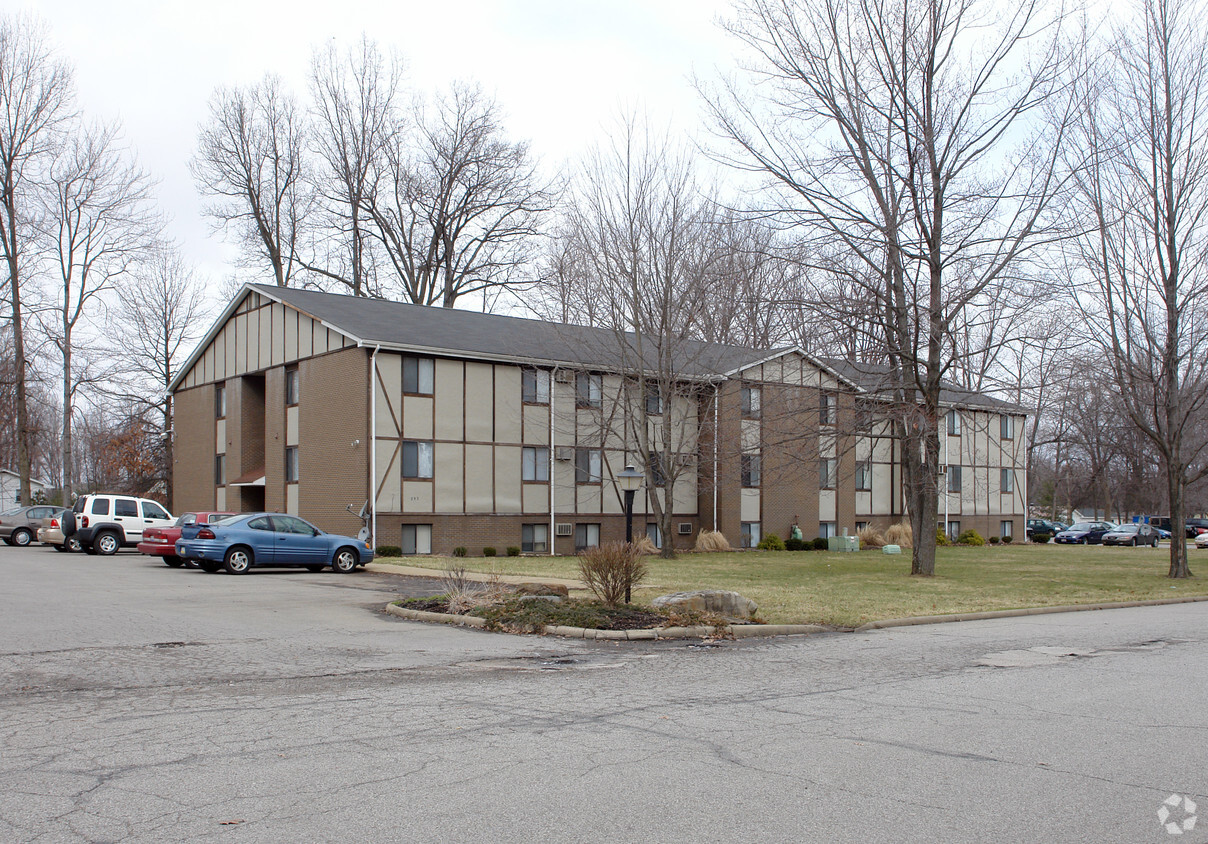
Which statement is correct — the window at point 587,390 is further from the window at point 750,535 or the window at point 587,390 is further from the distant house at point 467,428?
the window at point 750,535

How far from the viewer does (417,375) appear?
34.1 metres

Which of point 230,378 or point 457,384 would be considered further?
point 230,378

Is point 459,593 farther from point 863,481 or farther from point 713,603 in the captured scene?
point 863,481

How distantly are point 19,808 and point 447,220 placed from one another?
48.9 meters

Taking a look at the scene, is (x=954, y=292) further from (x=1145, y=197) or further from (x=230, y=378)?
(x=230, y=378)

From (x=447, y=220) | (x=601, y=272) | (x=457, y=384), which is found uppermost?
(x=447, y=220)

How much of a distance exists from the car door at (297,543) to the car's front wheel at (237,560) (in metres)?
0.72

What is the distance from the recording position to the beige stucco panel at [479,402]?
35.2 metres

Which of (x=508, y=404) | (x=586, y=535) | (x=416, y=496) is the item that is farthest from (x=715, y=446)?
(x=416, y=496)

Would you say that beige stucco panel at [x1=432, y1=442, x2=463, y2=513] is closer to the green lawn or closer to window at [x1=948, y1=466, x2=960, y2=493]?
the green lawn

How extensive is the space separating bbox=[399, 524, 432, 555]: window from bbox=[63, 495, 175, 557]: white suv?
706cm

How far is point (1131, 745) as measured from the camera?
7.30 metres

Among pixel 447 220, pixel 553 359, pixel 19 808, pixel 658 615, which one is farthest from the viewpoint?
pixel 447 220

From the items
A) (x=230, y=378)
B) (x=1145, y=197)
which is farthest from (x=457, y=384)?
(x=1145, y=197)
